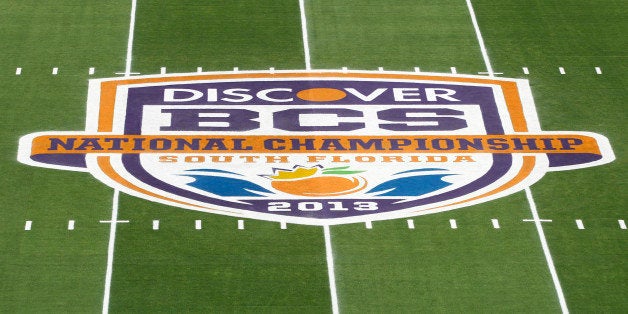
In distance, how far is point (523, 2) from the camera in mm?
30203

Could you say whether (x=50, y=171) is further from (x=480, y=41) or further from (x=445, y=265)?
(x=480, y=41)

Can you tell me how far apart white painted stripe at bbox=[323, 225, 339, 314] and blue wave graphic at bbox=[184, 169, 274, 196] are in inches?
61.5

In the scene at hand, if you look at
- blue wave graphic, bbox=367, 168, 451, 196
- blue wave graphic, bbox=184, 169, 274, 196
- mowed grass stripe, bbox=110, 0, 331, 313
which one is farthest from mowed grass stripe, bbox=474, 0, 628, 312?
blue wave graphic, bbox=184, 169, 274, 196

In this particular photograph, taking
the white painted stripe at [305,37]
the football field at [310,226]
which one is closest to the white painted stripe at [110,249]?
the football field at [310,226]

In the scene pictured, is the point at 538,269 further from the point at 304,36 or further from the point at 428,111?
the point at 304,36

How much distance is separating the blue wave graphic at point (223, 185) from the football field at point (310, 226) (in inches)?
33.2

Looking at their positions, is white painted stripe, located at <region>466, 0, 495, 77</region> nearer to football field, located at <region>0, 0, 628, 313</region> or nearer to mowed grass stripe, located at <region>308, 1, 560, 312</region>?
football field, located at <region>0, 0, 628, 313</region>

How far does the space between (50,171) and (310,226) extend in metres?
4.80

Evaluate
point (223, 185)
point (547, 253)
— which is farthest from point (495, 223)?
point (223, 185)

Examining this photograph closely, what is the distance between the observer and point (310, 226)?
23.8m

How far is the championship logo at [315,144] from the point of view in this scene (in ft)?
80.6

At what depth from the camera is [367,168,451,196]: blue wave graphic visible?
2475cm

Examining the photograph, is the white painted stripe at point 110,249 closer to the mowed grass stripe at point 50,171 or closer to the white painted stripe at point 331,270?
the mowed grass stripe at point 50,171

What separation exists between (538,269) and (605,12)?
8.86 metres
